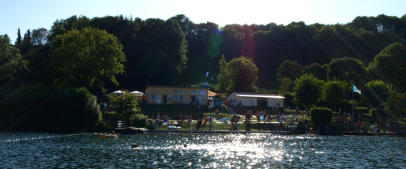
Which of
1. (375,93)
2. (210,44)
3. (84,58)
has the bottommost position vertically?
(375,93)

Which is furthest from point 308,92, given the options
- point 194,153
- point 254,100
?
point 194,153

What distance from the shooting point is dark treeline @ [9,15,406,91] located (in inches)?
3652

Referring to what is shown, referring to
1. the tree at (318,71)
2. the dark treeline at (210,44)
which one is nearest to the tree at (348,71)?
the tree at (318,71)

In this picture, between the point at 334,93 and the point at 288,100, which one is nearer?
the point at 334,93

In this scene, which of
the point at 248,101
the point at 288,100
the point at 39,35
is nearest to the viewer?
the point at 248,101

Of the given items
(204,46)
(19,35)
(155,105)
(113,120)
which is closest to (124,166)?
(113,120)

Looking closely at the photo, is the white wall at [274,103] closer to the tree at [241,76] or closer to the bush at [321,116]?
the tree at [241,76]

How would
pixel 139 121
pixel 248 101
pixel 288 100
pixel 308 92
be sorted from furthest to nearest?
1. pixel 288 100
2. pixel 248 101
3. pixel 308 92
4. pixel 139 121

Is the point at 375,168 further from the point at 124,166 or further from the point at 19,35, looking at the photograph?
the point at 19,35

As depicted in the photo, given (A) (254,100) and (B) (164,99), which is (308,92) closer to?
(A) (254,100)

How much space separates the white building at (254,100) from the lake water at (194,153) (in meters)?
30.7

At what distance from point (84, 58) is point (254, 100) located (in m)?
29.0

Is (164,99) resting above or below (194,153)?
above

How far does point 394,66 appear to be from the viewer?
75438 millimetres
